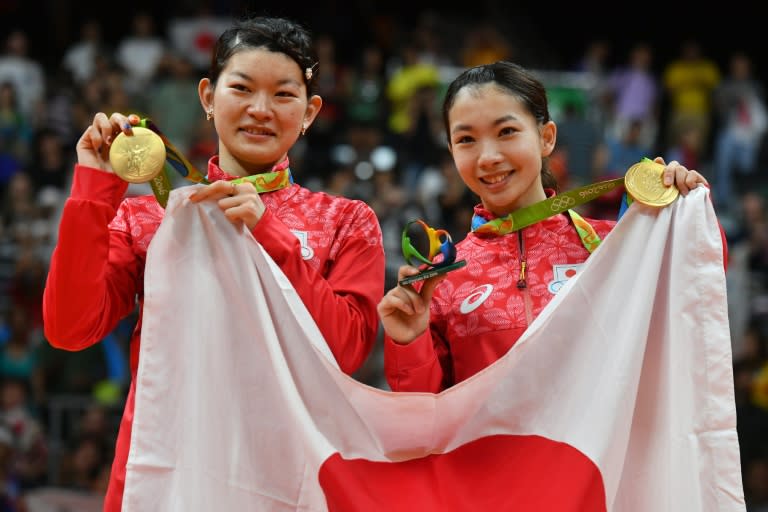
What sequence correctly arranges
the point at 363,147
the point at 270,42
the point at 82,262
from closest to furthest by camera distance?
1. the point at 82,262
2. the point at 270,42
3. the point at 363,147

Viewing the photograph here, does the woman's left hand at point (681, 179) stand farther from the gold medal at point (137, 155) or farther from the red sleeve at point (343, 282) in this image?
the gold medal at point (137, 155)

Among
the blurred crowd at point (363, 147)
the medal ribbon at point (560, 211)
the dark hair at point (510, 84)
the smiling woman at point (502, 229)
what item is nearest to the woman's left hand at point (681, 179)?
the smiling woman at point (502, 229)

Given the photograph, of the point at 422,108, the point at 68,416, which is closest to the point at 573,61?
the point at 422,108

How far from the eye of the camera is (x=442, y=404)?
2.35 m

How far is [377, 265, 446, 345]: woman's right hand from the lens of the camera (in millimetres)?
2254

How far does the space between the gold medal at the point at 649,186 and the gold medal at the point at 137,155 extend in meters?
0.92

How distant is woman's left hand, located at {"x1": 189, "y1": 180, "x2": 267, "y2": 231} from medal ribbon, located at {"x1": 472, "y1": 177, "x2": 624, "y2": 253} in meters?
0.55

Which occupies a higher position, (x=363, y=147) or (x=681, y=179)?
(x=363, y=147)

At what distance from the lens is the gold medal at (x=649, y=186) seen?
7.82ft

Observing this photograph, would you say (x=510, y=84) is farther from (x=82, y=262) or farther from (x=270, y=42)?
(x=82, y=262)

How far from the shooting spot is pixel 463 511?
2.27 m

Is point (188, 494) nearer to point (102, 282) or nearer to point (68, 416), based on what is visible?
point (102, 282)

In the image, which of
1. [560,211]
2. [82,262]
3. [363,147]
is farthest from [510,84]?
[363,147]

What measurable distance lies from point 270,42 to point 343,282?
522mm
